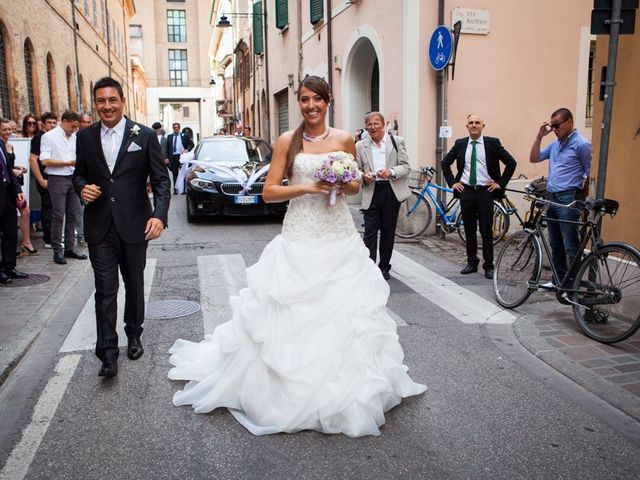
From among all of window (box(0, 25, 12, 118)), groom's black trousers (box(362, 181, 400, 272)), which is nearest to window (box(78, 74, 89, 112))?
window (box(0, 25, 12, 118))

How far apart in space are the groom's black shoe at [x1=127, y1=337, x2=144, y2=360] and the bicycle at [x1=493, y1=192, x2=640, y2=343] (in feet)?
11.8

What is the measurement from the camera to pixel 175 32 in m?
65.7

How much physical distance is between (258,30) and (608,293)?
23103mm

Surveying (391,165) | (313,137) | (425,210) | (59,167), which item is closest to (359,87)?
(425,210)

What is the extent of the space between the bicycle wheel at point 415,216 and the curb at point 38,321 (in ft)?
17.2

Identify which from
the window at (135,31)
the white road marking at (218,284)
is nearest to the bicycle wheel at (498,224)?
the white road marking at (218,284)

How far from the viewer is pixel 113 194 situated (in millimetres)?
4117

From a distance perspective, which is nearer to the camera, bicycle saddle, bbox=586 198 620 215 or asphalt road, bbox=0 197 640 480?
asphalt road, bbox=0 197 640 480

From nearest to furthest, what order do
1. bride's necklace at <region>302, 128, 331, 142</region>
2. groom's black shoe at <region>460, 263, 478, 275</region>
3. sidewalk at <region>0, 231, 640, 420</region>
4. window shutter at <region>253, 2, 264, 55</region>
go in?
bride's necklace at <region>302, 128, 331, 142</region> < sidewalk at <region>0, 231, 640, 420</region> < groom's black shoe at <region>460, 263, 478, 275</region> < window shutter at <region>253, 2, 264, 55</region>

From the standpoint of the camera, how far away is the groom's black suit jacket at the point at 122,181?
4.11 meters

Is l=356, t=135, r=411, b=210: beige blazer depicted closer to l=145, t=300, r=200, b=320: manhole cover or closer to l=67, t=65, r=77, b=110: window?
l=145, t=300, r=200, b=320: manhole cover

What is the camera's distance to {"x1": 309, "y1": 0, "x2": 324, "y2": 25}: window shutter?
51.4 ft

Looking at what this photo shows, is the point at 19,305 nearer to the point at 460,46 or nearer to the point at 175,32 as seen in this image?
the point at 460,46

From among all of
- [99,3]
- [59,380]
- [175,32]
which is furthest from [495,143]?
[175,32]
